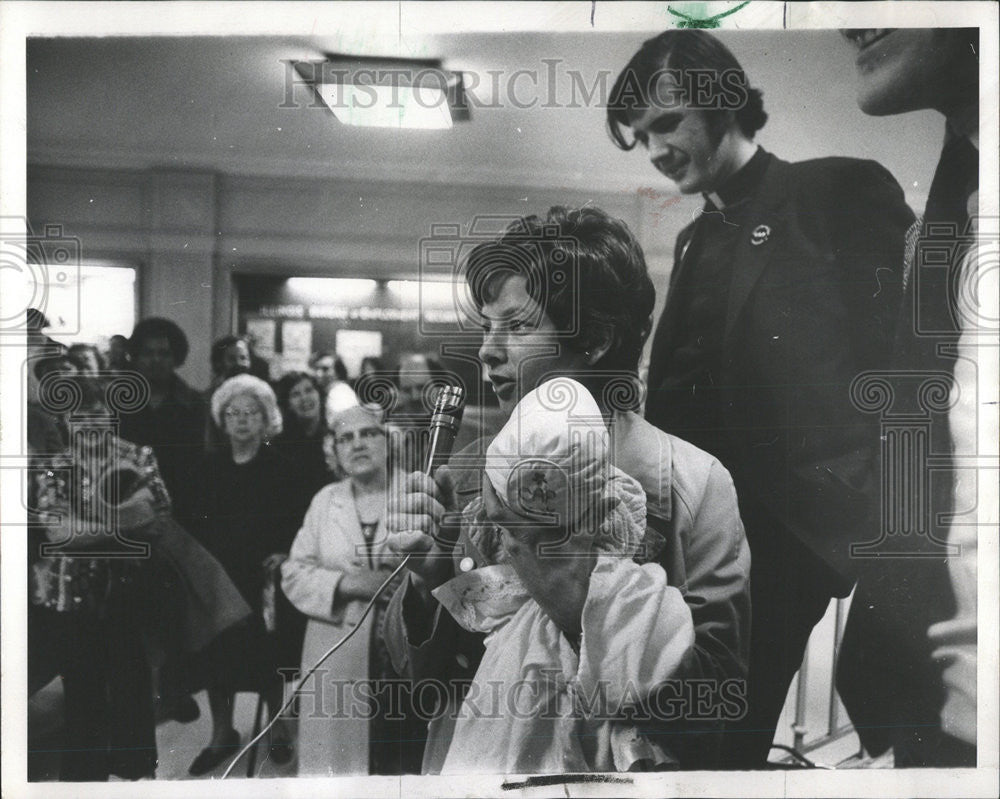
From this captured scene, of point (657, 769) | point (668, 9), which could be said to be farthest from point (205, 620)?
point (668, 9)

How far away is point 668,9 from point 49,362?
2.09 metres

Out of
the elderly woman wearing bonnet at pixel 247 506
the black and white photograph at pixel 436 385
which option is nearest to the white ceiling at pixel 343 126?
the black and white photograph at pixel 436 385

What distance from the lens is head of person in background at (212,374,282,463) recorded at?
7.97 feet

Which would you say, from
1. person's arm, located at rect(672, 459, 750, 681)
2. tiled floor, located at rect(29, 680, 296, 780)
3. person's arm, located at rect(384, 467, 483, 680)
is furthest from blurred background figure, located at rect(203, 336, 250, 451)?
person's arm, located at rect(672, 459, 750, 681)

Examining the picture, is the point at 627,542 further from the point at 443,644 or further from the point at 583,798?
→ the point at 583,798

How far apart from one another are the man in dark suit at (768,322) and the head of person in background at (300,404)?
959mm

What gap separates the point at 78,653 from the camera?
2447 mm

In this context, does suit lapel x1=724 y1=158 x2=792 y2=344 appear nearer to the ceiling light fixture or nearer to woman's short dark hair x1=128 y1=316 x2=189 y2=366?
the ceiling light fixture

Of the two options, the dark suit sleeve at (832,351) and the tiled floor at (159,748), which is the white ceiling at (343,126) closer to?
the dark suit sleeve at (832,351)

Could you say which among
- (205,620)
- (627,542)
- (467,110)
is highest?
(467,110)

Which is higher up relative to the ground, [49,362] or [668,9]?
[668,9]

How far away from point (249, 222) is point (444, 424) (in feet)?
2.67

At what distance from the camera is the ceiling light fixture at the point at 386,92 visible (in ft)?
8.05

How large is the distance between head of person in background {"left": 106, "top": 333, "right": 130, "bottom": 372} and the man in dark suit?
59.9 inches
